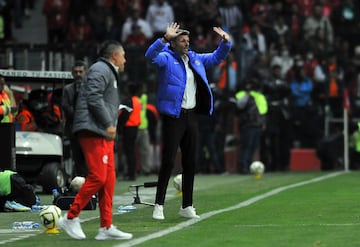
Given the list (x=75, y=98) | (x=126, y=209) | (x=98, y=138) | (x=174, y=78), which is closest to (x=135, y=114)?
(x=75, y=98)

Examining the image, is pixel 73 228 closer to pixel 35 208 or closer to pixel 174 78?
pixel 174 78

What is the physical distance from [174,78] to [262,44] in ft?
56.5

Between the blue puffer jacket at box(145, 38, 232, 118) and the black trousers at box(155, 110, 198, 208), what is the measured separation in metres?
0.13

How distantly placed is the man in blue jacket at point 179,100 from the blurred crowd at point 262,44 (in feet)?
41.8

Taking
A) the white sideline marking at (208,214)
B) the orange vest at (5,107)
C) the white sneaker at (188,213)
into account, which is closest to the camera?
the white sideline marking at (208,214)

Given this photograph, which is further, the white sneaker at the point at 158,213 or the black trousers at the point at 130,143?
the black trousers at the point at 130,143

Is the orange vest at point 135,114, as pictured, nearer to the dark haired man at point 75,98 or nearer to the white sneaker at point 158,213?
the dark haired man at point 75,98

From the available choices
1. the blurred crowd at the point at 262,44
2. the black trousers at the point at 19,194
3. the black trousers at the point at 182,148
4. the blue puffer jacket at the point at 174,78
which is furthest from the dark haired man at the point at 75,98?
the blurred crowd at the point at 262,44

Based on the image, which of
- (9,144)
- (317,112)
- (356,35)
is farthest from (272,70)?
(9,144)

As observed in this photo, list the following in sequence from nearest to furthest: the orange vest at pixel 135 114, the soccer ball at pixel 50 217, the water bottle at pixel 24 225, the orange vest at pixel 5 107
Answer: the soccer ball at pixel 50 217
the water bottle at pixel 24 225
the orange vest at pixel 5 107
the orange vest at pixel 135 114

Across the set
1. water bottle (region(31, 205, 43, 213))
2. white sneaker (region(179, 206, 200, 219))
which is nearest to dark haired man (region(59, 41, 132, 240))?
white sneaker (region(179, 206, 200, 219))

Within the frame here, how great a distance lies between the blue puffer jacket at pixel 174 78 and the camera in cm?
1453

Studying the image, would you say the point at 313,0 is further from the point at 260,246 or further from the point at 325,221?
the point at 260,246

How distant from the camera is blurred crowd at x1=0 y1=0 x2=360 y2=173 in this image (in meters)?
29.6
